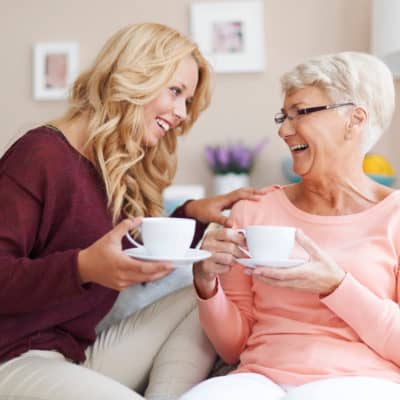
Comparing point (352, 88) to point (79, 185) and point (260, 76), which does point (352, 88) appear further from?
point (260, 76)

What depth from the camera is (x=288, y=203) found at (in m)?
1.47

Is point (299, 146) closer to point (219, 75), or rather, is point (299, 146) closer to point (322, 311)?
point (322, 311)

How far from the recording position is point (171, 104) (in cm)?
165

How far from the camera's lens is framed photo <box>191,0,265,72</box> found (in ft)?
10.1

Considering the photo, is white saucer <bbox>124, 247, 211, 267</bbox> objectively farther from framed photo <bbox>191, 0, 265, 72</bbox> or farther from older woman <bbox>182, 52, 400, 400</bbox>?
framed photo <bbox>191, 0, 265, 72</bbox>

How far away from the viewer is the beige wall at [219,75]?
3.06 metres

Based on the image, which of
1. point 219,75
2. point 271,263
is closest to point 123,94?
point 271,263

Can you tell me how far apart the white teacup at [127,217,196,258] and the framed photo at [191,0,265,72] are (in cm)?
206

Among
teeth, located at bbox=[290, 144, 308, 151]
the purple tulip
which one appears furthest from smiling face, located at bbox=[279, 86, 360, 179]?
the purple tulip

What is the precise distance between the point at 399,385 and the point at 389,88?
2.15 ft

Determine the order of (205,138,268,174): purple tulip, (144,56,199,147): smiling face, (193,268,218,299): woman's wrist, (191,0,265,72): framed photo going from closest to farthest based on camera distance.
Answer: (193,268,218,299): woman's wrist, (144,56,199,147): smiling face, (205,138,268,174): purple tulip, (191,0,265,72): framed photo

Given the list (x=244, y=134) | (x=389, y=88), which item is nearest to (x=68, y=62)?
(x=244, y=134)

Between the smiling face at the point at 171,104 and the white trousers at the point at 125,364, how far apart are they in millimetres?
432

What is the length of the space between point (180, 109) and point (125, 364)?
671mm
